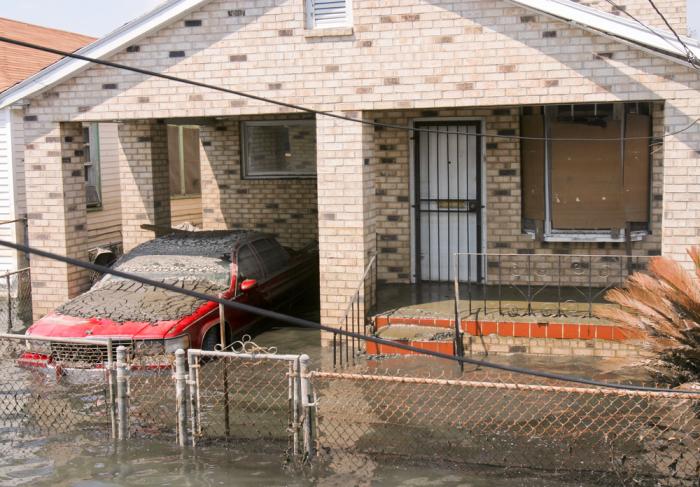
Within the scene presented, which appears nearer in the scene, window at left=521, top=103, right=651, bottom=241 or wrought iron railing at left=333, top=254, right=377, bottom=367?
wrought iron railing at left=333, top=254, right=377, bottom=367

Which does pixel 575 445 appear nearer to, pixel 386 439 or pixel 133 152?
pixel 386 439

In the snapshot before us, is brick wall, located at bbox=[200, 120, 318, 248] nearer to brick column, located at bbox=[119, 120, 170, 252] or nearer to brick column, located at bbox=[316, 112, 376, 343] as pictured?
brick column, located at bbox=[119, 120, 170, 252]

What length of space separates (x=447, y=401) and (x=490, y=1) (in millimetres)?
4940

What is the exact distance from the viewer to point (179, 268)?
1159 cm

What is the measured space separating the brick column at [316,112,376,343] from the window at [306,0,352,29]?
1.19 meters

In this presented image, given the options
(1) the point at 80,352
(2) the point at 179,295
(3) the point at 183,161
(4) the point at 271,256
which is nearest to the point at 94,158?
(3) the point at 183,161

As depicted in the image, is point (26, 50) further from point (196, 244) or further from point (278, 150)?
point (196, 244)

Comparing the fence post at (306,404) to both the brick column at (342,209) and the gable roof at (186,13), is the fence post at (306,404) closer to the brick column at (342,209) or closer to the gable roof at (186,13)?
the brick column at (342,209)

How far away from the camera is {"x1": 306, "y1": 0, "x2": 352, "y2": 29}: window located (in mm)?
11258

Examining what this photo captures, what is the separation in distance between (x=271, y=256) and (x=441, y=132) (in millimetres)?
3936

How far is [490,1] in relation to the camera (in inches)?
419

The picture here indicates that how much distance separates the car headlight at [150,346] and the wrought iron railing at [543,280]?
401 centimetres

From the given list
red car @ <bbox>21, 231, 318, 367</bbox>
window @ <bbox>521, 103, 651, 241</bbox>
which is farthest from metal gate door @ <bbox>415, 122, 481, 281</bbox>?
red car @ <bbox>21, 231, 318, 367</bbox>

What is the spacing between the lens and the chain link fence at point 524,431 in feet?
21.7
